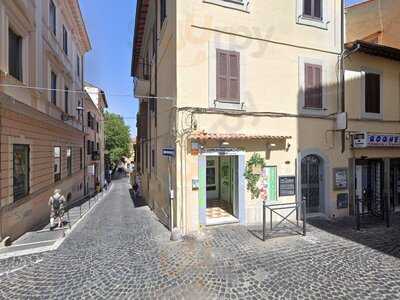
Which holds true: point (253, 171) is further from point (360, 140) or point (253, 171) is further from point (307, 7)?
point (307, 7)

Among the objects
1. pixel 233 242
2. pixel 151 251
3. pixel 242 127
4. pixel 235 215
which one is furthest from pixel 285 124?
pixel 151 251

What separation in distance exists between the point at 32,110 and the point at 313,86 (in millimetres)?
10162

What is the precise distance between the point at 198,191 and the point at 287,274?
11.6ft

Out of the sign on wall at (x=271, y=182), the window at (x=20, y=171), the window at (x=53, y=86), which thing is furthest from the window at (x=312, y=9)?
the window at (x=53, y=86)

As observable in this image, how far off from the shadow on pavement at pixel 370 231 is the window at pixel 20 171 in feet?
33.2

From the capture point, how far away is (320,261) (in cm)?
591

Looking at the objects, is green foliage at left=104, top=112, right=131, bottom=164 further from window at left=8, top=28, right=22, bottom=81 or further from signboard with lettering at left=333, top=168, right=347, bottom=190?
signboard with lettering at left=333, top=168, right=347, bottom=190

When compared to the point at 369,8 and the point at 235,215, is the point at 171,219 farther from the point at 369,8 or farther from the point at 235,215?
the point at 369,8

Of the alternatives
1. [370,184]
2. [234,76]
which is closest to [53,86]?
[234,76]

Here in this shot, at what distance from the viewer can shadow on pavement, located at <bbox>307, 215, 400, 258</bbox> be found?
6.82 meters

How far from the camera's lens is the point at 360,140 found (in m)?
9.64

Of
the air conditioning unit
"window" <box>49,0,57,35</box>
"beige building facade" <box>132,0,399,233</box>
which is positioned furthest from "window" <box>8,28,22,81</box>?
the air conditioning unit

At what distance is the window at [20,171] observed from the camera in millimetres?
Answer: 8555

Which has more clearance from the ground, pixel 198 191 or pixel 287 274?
pixel 198 191
